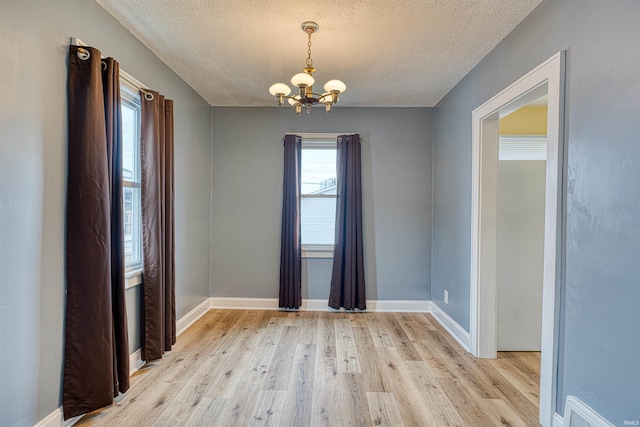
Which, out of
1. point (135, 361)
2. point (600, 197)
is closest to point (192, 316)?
point (135, 361)

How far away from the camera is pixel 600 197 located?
1.58m

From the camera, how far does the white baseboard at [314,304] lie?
422cm

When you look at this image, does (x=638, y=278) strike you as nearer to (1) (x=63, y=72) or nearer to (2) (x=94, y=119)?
(2) (x=94, y=119)

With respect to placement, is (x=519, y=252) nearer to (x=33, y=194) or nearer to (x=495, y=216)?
(x=495, y=216)

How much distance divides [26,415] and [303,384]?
1594 millimetres

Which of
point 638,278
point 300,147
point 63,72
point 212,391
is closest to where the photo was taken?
point 638,278

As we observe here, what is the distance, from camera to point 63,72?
187cm

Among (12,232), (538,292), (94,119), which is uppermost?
(94,119)

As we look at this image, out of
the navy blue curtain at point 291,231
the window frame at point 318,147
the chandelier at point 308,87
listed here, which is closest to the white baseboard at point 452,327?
the window frame at point 318,147

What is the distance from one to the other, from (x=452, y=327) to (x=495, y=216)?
1.33 metres

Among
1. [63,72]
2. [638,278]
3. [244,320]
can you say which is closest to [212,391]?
[244,320]

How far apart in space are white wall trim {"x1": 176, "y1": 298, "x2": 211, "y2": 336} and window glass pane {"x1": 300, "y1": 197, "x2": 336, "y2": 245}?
1486 millimetres

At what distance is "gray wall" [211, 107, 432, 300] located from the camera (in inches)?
166

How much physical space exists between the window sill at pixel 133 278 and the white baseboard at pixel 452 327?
2946mm
